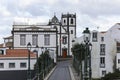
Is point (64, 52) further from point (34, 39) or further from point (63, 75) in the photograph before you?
point (63, 75)

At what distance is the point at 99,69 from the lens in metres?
92.9

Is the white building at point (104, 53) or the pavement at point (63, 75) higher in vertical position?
the white building at point (104, 53)

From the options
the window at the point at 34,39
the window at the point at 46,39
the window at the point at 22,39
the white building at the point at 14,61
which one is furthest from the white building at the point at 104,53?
the window at the point at 22,39

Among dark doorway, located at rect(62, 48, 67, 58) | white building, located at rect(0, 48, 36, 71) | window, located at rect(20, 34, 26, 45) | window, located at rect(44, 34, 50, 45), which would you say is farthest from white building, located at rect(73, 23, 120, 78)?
dark doorway, located at rect(62, 48, 67, 58)

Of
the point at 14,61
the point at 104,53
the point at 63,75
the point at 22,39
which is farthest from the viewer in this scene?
the point at 22,39

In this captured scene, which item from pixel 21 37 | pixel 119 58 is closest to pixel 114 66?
pixel 119 58

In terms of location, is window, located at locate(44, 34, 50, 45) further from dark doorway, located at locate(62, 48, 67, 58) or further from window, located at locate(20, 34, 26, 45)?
dark doorway, located at locate(62, 48, 67, 58)

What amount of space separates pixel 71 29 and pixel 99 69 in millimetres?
40645

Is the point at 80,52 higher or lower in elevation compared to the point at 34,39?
lower

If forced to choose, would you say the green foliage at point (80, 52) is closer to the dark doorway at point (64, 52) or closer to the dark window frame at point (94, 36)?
the dark window frame at point (94, 36)

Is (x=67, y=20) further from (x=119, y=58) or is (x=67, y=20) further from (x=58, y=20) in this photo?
(x=119, y=58)

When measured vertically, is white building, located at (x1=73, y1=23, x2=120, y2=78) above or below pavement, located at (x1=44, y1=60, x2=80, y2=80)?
above

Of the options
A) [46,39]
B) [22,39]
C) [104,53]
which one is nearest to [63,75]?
[104,53]

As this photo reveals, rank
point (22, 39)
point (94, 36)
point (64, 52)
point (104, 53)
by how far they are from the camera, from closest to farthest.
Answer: point (94, 36) → point (104, 53) → point (22, 39) → point (64, 52)
